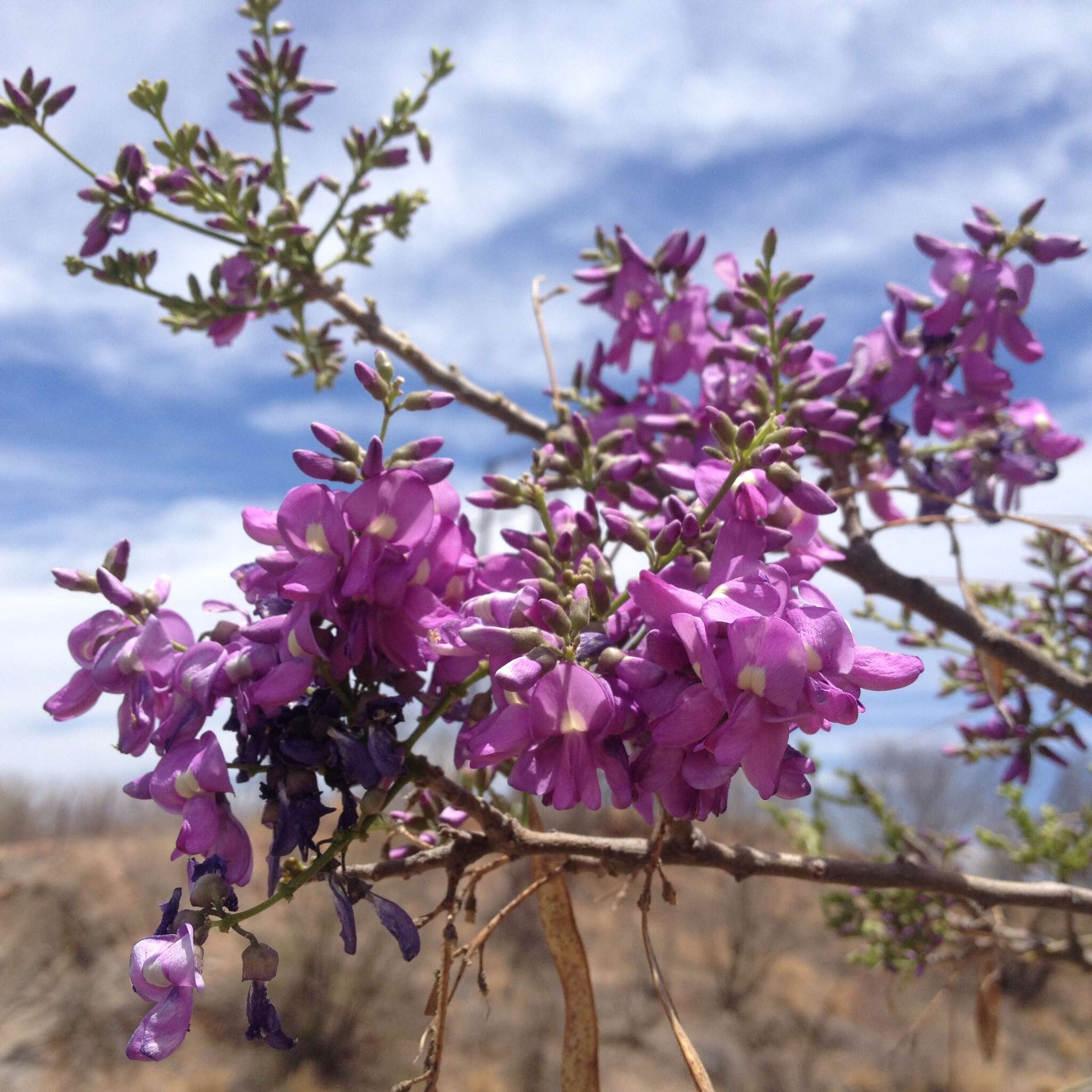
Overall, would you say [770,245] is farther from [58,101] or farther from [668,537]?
[58,101]

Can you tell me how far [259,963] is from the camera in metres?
0.62

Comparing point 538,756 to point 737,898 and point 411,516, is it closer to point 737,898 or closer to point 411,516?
point 411,516

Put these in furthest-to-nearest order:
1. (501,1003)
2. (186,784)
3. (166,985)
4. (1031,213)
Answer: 1. (501,1003)
2. (1031,213)
3. (186,784)
4. (166,985)

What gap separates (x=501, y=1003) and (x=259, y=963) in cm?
780

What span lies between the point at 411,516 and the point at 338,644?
4.6 inches

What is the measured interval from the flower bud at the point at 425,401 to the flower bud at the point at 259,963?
40cm

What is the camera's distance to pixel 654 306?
57.4 inches

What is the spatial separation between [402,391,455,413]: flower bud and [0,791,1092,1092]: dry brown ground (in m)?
4.61

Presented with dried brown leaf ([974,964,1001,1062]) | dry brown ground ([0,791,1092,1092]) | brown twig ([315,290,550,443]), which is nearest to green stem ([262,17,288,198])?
brown twig ([315,290,550,443])

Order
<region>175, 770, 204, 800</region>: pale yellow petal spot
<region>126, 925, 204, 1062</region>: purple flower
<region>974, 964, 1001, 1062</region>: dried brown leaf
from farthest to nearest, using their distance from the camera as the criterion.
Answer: <region>974, 964, 1001, 1062</region>: dried brown leaf, <region>175, 770, 204, 800</region>: pale yellow petal spot, <region>126, 925, 204, 1062</region>: purple flower

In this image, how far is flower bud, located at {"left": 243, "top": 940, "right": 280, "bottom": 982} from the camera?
2.01ft

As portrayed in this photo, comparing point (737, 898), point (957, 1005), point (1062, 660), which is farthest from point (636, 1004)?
point (1062, 660)

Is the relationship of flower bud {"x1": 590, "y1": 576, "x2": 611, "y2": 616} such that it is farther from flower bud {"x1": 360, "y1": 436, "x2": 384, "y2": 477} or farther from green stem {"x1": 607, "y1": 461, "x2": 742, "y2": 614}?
flower bud {"x1": 360, "y1": 436, "x2": 384, "y2": 477}

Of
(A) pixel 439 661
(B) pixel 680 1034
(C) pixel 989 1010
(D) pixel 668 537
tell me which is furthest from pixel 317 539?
(C) pixel 989 1010
